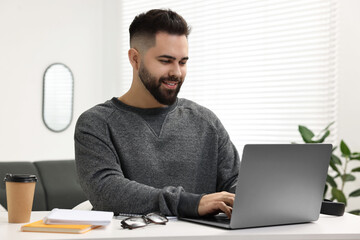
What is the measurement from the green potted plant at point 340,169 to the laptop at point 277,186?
1.70 metres

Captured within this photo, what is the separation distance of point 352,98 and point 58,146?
2.84 m

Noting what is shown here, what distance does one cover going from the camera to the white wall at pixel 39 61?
15.3 feet

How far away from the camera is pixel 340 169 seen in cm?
356

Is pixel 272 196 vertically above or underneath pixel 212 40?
underneath

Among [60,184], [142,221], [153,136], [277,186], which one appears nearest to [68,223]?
[142,221]

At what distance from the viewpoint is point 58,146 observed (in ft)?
16.4

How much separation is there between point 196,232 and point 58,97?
3907mm

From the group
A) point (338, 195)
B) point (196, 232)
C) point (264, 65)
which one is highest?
point (264, 65)

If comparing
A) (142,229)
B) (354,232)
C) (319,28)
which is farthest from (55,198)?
(319,28)

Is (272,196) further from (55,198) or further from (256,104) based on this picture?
(256,104)

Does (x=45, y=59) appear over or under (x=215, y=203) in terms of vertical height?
over

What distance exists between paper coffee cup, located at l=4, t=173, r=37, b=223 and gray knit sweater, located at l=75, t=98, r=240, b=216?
1.04ft

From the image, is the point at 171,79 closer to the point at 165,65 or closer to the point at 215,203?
the point at 165,65

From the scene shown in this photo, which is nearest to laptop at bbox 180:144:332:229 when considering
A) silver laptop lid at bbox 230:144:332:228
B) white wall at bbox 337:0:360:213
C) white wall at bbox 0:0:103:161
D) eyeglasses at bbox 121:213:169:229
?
silver laptop lid at bbox 230:144:332:228
